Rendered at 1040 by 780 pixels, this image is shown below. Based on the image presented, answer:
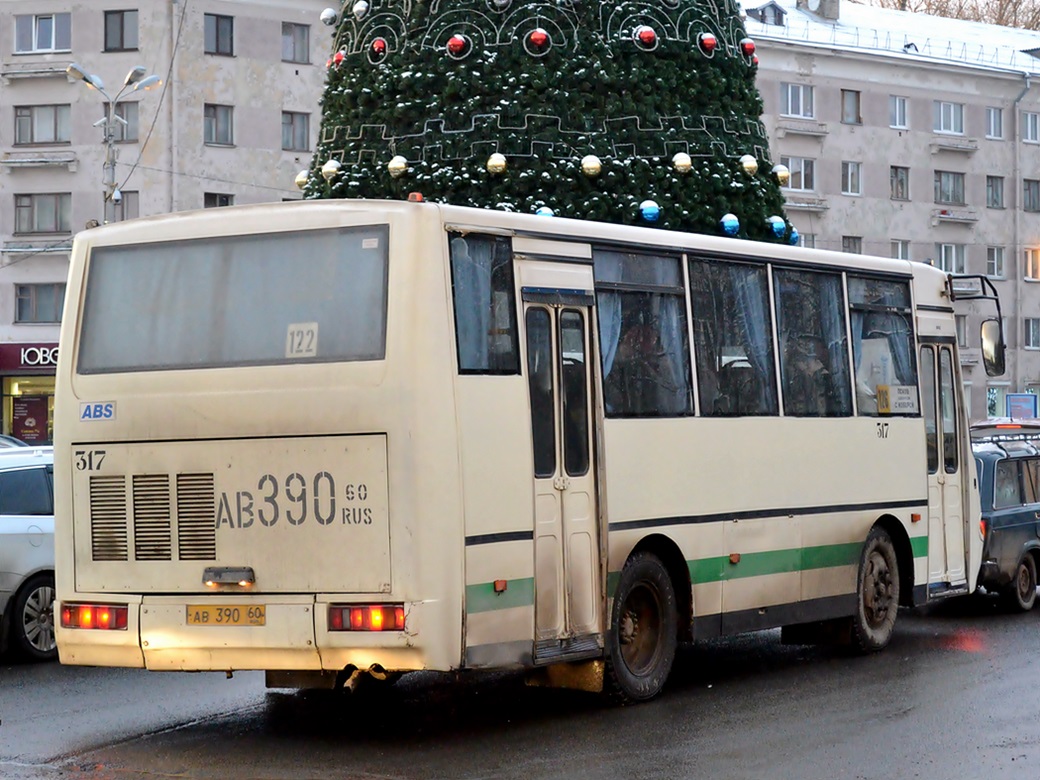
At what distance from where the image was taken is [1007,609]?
1786 centimetres

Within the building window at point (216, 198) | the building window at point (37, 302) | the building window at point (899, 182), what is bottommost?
the building window at point (37, 302)

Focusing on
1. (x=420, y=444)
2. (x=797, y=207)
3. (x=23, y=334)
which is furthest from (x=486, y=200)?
(x=797, y=207)

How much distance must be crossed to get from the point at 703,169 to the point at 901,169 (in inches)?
1976

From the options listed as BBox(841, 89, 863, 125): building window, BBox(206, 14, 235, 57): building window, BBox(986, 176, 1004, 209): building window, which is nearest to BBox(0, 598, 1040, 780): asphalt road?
BBox(206, 14, 235, 57): building window

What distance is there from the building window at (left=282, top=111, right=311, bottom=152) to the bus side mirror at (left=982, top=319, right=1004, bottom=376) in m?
40.5

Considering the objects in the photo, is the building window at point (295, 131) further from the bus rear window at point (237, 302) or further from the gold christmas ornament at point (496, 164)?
the bus rear window at point (237, 302)

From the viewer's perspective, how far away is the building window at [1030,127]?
7050 centimetres

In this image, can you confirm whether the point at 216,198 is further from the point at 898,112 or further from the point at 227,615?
the point at 227,615

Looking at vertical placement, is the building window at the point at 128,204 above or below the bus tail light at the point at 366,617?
above

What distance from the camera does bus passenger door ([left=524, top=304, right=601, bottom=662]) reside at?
10727 millimetres

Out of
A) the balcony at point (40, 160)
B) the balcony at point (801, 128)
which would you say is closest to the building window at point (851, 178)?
the balcony at point (801, 128)

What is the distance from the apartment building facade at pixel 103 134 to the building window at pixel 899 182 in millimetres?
23379

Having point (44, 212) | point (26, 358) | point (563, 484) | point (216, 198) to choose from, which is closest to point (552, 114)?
point (563, 484)

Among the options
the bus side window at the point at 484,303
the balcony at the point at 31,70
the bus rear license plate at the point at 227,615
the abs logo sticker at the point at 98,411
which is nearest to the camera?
the bus rear license plate at the point at 227,615
